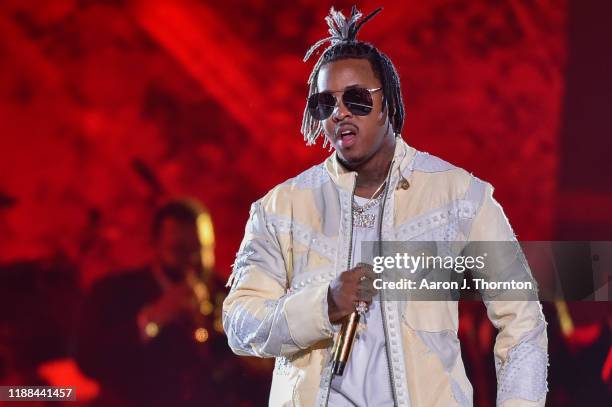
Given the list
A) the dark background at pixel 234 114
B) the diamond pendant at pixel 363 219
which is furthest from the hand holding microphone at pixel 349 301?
the dark background at pixel 234 114

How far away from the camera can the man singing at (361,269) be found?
85.1 inches

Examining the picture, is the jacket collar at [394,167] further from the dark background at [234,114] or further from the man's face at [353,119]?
the dark background at [234,114]

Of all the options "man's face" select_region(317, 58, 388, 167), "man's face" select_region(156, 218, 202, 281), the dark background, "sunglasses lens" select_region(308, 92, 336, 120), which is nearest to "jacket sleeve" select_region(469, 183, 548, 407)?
"man's face" select_region(317, 58, 388, 167)

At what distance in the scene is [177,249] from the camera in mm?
4605

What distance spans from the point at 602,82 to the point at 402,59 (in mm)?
913

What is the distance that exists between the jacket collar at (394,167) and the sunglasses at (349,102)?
0.45ft

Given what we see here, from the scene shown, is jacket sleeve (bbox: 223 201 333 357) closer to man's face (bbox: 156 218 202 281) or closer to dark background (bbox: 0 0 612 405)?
dark background (bbox: 0 0 612 405)

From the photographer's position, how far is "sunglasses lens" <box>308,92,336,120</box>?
8.02ft

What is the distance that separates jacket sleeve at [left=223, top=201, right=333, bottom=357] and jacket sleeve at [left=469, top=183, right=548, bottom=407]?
42cm

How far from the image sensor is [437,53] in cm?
424

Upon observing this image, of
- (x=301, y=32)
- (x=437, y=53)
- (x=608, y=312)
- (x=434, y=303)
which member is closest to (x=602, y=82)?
(x=437, y=53)

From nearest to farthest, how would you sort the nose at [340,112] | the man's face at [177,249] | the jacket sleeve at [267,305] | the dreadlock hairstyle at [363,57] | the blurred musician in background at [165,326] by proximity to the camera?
the jacket sleeve at [267,305]
the nose at [340,112]
the dreadlock hairstyle at [363,57]
the blurred musician in background at [165,326]
the man's face at [177,249]

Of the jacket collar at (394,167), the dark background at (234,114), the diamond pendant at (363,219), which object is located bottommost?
the diamond pendant at (363,219)

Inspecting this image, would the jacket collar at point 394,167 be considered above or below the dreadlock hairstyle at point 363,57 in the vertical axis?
below
